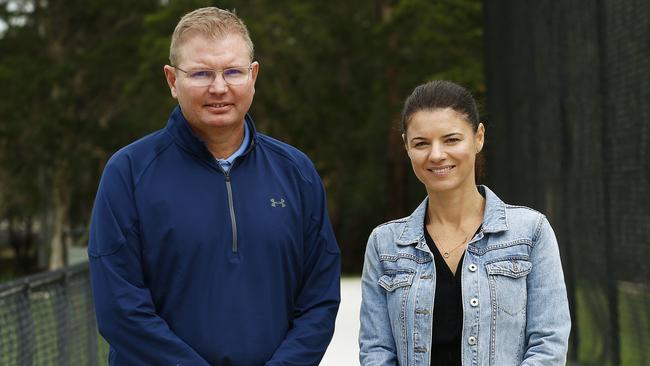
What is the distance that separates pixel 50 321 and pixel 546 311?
4.02m

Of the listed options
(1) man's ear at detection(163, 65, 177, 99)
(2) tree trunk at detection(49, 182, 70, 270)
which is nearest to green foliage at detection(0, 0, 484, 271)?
(2) tree trunk at detection(49, 182, 70, 270)

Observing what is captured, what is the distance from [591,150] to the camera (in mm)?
8070

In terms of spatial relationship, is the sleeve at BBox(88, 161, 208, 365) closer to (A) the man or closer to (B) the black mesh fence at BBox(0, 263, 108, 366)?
(A) the man

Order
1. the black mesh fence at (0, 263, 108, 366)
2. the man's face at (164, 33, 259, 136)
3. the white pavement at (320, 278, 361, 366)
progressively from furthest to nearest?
the white pavement at (320, 278, 361, 366)
the black mesh fence at (0, 263, 108, 366)
the man's face at (164, 33, 259, 136)

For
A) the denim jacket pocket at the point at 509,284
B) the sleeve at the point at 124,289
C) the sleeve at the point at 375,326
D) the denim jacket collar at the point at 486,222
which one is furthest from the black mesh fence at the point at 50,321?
the denim jacket pocket at the point at 509,284

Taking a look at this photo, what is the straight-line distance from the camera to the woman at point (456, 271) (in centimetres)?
312

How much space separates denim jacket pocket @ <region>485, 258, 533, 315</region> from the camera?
3.14 metres

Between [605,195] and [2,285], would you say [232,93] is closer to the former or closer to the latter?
[2,285]

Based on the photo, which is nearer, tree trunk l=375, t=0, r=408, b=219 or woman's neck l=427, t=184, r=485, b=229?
woman's neck l=427, t=184, r=485, b=229

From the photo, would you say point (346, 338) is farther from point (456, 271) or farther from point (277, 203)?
point (456, 271)

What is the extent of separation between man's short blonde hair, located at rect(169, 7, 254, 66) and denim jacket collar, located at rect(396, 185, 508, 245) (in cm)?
68

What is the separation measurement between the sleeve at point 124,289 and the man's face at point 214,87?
11.2 inches

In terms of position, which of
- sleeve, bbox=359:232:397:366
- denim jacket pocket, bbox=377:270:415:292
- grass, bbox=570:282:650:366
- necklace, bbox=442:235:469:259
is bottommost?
grass, bbox=570:282:650:366

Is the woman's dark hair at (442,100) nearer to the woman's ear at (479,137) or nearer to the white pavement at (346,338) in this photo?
the woman's ear at (479,137)
